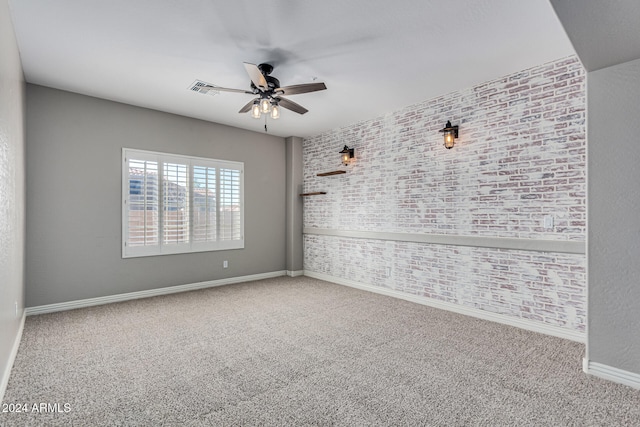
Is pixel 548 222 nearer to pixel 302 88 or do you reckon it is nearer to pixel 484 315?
pixel 484 315

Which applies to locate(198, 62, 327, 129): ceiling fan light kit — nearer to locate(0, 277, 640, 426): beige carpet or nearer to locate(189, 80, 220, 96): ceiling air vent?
locate(189, 80, 220, 96): ceiling air vent

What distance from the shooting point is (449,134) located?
4082mm

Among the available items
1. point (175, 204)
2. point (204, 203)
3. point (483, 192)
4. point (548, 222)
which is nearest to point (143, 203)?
point (175, 204)

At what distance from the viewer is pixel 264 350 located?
2.99 m

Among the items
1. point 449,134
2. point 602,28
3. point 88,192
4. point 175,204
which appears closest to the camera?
point 602,28

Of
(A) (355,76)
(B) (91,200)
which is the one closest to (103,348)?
(B) (91,200)

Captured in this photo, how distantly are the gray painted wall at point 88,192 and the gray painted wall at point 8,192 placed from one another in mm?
878

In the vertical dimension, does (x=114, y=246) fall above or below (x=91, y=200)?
below

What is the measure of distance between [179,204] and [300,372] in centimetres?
359

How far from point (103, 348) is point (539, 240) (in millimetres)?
4519

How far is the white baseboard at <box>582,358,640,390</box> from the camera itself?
7.70 ft

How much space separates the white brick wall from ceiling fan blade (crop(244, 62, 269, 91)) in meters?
2.33

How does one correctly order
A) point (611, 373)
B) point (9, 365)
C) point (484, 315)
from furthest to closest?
point (484, 315) → point (9, 365) → point (611, 373)

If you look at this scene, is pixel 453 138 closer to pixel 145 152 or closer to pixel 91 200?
pixel 145 152
